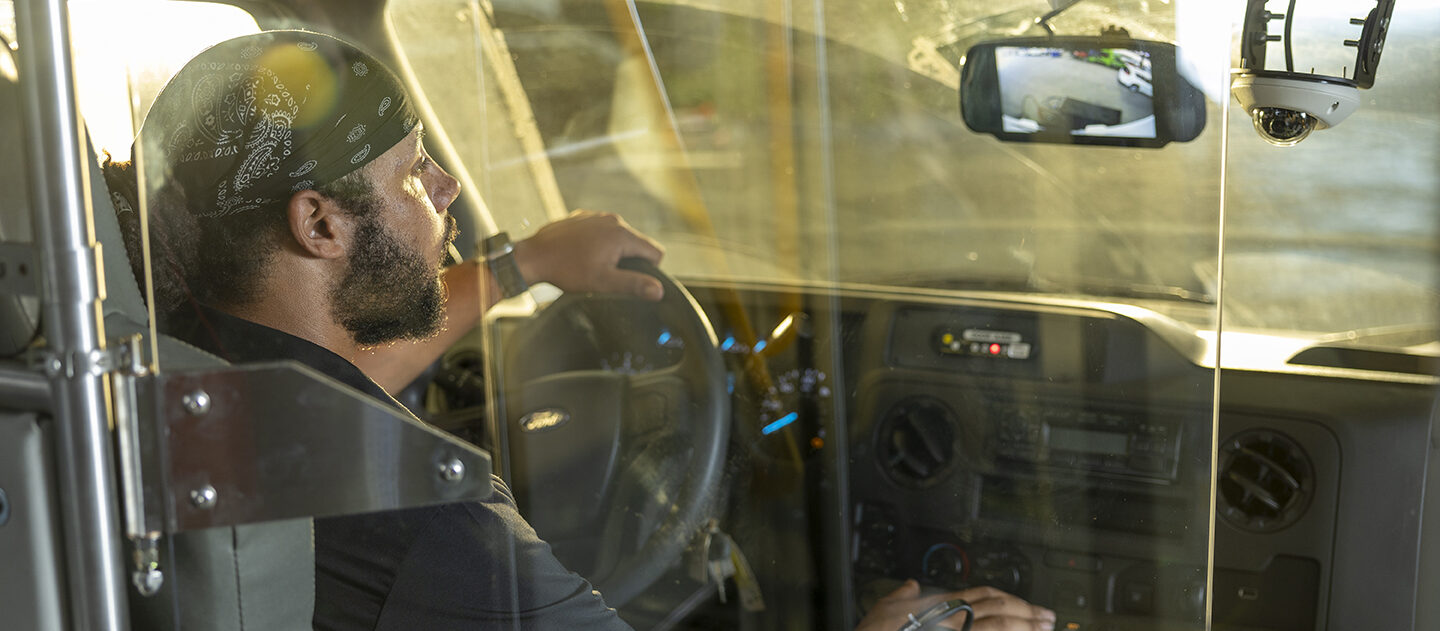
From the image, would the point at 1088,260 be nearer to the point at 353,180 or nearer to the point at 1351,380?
the point at 1351,380

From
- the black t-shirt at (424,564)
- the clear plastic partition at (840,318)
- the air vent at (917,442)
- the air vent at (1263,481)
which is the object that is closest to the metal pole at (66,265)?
the black t-shirt at (424,564)

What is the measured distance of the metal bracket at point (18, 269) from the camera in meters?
0.80

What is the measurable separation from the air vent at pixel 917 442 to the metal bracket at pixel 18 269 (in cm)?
A: 150

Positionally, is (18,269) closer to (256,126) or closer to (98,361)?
(98,361)

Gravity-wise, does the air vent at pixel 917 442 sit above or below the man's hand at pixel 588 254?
below

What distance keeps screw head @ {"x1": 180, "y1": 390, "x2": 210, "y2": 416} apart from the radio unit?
1298mm

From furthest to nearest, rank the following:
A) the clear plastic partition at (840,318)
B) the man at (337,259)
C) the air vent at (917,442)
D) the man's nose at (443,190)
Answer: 1. the air vent at (917,442)
2. the clear plastic partition at (840,318)
3. the man's nose at (443,190)
4. the man at (337,259)

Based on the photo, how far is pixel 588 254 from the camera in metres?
1.86

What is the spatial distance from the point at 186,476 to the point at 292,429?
0.24ft

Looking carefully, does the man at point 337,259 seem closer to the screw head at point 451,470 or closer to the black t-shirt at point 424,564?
the black t-shirt at point 424,564

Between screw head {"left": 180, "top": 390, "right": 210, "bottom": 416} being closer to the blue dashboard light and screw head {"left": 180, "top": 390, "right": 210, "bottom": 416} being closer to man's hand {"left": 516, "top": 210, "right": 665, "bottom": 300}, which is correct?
man's hand {"left": 516, "top": 210, "right": 665, "bottom": 300}

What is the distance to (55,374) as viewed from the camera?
79 centimetres

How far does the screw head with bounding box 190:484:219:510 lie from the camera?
83 cm

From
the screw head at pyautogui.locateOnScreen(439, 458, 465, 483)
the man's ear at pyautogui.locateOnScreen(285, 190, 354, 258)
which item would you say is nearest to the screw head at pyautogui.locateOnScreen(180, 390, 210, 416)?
the screw head at pyautogui.locateOnScreen(439, 458, 465, 483)
